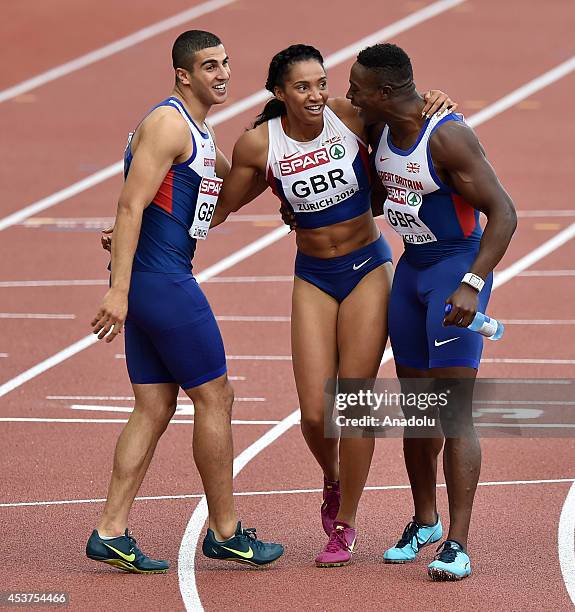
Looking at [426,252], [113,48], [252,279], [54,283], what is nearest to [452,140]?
[426,252]

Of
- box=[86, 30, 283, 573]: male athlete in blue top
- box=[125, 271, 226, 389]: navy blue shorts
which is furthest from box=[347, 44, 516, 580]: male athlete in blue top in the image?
box=[125, 271, 226, 389]: navy blue shorts

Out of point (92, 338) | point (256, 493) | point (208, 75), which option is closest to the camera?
point (208, 75)

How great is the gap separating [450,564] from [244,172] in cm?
205

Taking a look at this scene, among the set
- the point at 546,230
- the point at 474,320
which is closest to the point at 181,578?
the point at 474,320

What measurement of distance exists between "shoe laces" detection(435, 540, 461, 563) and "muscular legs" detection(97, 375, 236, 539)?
95 cm

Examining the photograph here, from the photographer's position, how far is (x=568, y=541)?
670 centimetres

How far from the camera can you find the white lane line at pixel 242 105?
1567cm

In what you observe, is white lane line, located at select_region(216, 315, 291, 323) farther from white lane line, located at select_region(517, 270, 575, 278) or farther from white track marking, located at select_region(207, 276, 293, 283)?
white lane line, located at select_region(517, 270, 575, 278)

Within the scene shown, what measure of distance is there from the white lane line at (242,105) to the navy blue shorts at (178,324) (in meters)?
8.89

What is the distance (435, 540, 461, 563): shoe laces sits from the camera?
20.2 ft

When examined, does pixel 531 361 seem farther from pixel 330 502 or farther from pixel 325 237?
pixel 325 237

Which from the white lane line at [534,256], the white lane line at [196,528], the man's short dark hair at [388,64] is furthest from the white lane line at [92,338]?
the man's short dark hair at [388,64]

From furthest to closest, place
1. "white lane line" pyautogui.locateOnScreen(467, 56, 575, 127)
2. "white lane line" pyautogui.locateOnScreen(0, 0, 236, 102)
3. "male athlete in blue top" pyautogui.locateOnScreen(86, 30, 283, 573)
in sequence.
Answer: "white lane line" pyautogui.locateOnScreen(0, 0, 236, 102), "white lane line" pyautogui.locateOnScreen(467, 56, 575, 127), "male athlete in blue top" pyautogui.locateOnScreen(86, 30, 283, 573)

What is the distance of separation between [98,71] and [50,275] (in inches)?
307
